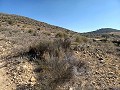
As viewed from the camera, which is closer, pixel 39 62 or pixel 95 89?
pixel 95 89

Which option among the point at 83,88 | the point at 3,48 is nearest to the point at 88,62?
the point at 83,88

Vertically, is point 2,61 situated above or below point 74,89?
above

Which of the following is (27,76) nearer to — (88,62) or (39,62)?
(39,62)

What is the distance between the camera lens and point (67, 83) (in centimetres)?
811

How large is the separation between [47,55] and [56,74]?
5.49 feet

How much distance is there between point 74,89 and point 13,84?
2124 millimetres

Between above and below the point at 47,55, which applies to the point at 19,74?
below

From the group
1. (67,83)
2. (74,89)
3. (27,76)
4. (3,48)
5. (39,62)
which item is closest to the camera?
(74,89)

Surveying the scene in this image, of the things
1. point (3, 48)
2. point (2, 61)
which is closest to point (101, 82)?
point (2, 61)

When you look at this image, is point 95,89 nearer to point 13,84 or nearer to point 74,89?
point 74,89

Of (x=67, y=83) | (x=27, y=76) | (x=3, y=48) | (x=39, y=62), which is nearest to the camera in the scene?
(x=67, y=83)

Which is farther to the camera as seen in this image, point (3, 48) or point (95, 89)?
point (3, 48)

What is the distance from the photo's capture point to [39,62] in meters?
9.42

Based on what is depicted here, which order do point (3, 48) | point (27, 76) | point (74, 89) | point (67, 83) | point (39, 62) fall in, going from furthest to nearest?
point (3, 48)
point (39, 62)
point (27, 76)
point (67, 83)
point (74, 89)
